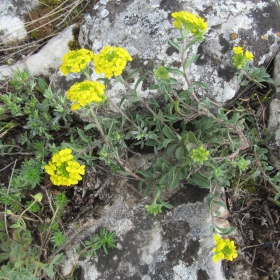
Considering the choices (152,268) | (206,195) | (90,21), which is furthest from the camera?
(90,21)

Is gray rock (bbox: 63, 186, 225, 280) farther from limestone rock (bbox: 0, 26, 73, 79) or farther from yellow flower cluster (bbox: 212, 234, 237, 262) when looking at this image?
limestone rock (bbox: 0, 26, 73, 79)

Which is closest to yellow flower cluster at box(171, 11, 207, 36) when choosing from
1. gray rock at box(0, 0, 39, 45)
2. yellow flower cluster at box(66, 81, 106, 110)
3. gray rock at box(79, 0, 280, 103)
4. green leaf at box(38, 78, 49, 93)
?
gray rock at box(79, 0, 280, 103)

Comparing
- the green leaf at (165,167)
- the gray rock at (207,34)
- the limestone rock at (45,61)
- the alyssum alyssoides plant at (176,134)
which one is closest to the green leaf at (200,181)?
the alyssum alyssoides plant at (176,134)

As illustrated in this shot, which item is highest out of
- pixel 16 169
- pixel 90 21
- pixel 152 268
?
pixel 90 21

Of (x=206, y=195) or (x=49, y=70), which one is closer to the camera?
(x=206, y=195)

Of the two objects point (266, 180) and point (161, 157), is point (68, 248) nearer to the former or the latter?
point (161, 157)

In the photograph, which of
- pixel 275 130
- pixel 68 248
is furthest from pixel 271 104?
pixel 68 248

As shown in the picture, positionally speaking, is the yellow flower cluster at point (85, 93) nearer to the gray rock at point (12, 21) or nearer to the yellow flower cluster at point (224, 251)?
the yellow flower cluster at point (224, 251)

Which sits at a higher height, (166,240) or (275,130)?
(275,130)

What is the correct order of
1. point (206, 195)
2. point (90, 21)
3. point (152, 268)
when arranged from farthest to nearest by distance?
1. point (90, 21)
2. point (206, 195)
3. point (152, 268)
